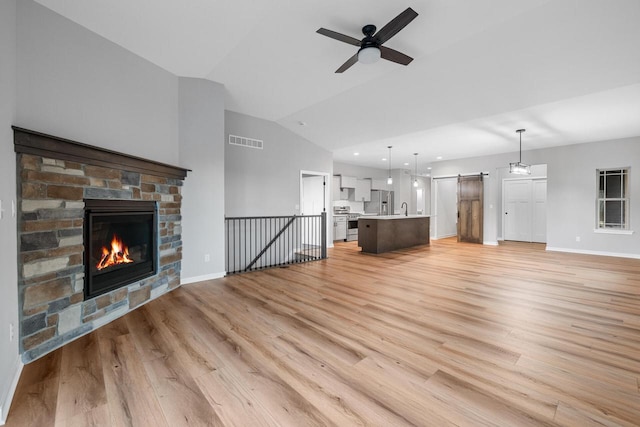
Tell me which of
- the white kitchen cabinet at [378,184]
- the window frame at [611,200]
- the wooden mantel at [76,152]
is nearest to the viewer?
the wooden mantel at [76,152]

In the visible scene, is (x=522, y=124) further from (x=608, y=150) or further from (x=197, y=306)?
(x=197, y=306)

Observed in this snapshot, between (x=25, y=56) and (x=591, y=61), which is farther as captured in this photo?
(x=591, y=61)

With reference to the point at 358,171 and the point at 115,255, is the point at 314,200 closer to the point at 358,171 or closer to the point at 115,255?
the point at 358,171

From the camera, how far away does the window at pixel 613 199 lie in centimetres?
662

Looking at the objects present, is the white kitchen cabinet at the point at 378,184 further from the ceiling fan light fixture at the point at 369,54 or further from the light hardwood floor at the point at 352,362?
the ceiling fan light fixture at the point at 369,54

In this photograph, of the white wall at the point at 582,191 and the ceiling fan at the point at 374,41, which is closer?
the ceiling fan at the point at 374,41

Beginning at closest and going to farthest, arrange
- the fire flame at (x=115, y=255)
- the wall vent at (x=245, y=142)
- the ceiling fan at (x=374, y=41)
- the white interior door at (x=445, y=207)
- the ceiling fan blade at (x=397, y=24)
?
the ceiling fan blade at (x=397, y=24) < the ceiling fan at (x=374, y=41) < the fire flame at (x=115, y=255) < the wall vent at (x=245, y=142) < the white interior door at (x=445, y=207)

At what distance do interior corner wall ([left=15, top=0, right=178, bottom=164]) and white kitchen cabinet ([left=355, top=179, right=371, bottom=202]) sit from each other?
715cm

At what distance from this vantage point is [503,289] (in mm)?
3984

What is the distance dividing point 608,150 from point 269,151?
810 centimetres

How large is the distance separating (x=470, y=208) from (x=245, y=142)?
742 centimetres

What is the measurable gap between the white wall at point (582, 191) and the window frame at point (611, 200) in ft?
0.32

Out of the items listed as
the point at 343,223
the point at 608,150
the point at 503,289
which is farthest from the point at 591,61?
the point at 343,223

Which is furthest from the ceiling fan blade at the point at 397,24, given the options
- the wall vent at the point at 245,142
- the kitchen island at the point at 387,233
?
the kitchen island at the point at 387,233
